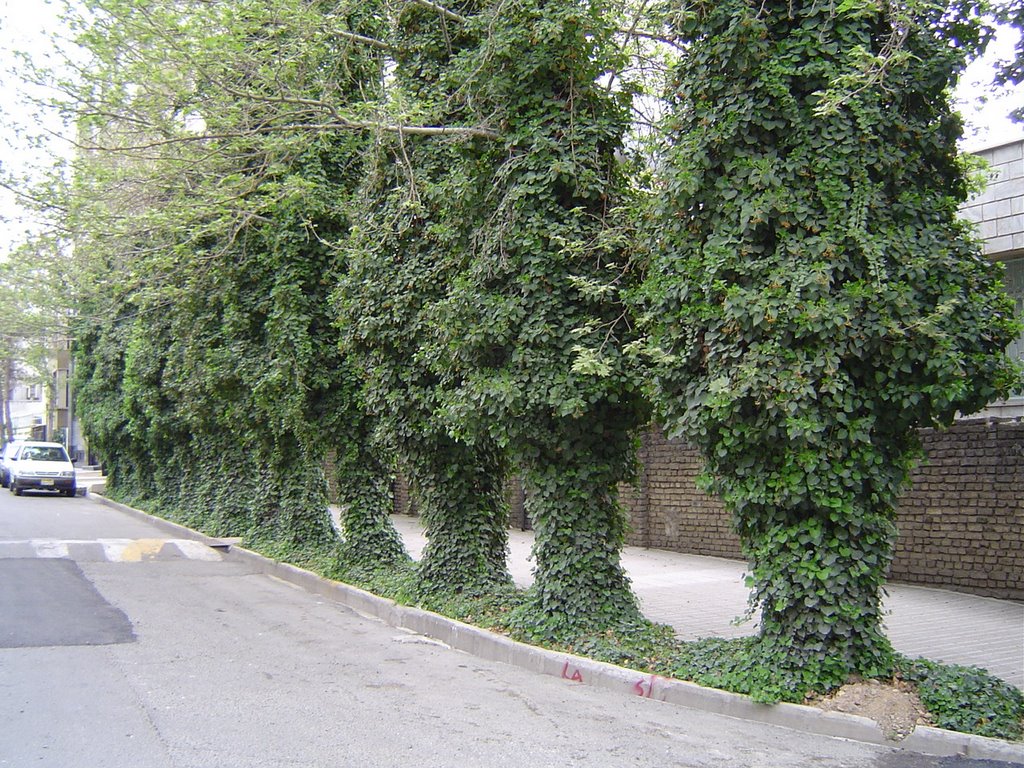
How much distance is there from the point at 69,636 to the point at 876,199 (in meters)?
8.64

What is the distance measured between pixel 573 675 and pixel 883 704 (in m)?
2.78

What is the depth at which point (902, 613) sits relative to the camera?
11.3 m

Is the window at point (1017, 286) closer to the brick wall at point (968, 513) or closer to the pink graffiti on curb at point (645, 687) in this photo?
the brick wall at point (968, 513)

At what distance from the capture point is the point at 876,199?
292 inches

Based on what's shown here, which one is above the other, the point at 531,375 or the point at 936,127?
the point at 936,127

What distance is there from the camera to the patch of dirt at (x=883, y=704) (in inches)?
263

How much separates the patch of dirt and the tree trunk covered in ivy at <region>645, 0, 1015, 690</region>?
0.49ft

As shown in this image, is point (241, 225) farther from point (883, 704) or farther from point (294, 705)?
point (883, 704)

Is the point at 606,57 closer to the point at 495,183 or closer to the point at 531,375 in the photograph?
the point at 495,183

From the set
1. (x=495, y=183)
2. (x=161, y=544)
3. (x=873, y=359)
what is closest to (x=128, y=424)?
(x=161, y=544)

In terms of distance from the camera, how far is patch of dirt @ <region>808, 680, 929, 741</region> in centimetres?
668

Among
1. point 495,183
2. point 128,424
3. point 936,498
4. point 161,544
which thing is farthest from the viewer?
point 128,424

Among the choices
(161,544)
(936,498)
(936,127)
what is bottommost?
(161,544)

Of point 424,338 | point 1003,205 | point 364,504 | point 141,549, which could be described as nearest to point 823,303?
point 424,338
